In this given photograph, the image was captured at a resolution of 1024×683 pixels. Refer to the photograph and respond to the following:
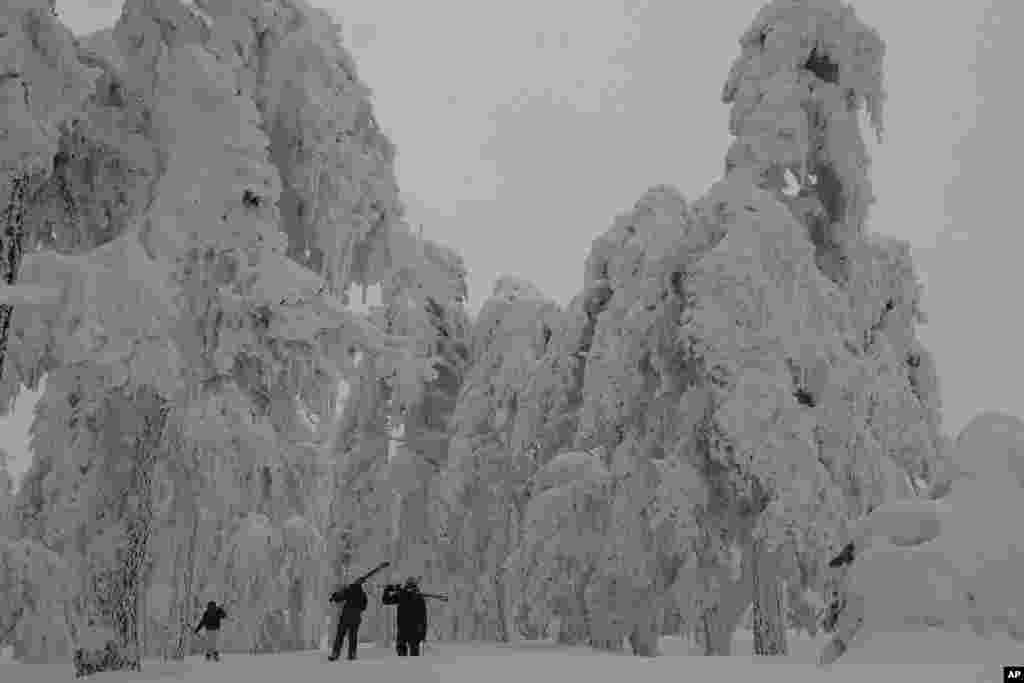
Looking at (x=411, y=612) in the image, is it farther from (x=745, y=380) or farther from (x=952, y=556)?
(x=952, y=556)

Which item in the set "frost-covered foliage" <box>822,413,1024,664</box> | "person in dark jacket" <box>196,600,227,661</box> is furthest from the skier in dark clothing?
"frost-covered foliage" <box>822,413,1024,664</box>

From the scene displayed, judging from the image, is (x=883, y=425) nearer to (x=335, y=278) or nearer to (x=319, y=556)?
(x=335, y=278)

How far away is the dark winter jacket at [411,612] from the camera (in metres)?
14.9

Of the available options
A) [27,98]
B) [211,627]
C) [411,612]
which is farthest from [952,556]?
[211,627]

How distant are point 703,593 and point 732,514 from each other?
1.62 meters

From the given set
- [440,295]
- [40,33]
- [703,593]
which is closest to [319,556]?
[440,295]

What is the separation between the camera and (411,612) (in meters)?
15.0

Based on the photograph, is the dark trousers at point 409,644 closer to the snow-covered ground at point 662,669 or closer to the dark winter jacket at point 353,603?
the dark winter jacket at point 353,603

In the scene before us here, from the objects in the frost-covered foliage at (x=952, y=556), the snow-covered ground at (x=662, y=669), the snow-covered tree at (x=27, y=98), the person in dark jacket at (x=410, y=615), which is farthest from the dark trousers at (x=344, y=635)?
the frost-covered foliage at (x=952, y=556)

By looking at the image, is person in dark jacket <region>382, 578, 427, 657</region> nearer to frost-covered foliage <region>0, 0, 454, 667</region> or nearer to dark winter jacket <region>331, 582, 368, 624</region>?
dark winter jacket <region>331, 582, 368, 624</region>

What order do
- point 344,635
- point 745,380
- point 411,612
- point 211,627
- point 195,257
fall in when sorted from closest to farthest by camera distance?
point 195,257
point 344,635
point 411,612
point 745,380
point 211,627

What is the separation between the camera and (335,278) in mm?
13992

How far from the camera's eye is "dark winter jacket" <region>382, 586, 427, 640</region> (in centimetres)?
1488

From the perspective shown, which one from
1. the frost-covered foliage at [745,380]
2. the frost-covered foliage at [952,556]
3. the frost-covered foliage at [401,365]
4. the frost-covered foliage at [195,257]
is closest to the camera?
the frost-covered foliage at [952,556]
